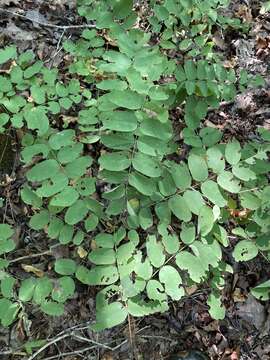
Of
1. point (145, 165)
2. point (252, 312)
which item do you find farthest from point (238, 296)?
point (145, 165)

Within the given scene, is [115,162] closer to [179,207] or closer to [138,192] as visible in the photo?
[138,192]

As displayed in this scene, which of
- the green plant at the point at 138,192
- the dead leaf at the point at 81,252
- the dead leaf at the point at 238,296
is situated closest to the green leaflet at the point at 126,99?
the green plant at the point at 138,192

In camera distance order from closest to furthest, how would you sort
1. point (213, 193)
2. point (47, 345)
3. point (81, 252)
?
point (213, 193) < point (47, 345) < point (81, 252)

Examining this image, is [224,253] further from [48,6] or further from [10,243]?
[48,6]

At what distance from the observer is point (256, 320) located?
9.70 feet

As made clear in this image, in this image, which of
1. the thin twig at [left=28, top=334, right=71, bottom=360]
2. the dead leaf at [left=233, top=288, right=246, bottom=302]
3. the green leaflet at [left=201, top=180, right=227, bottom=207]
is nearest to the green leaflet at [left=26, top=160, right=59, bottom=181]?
the green leaflet at [left=201, top=180, right=227, bottom=207]

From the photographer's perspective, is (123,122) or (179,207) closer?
(123,122)

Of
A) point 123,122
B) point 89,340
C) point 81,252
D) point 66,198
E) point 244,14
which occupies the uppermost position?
point 123,122

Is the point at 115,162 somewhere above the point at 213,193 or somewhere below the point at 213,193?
above

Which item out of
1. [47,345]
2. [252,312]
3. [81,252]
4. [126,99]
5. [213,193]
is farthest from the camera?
[252,312]

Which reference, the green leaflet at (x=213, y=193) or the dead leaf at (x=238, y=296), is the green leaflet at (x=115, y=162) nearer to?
the green leaflet at (x=213, y=193)

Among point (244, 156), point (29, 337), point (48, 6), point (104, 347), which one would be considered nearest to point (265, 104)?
point (244, 156)

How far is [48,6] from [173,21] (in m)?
1.19

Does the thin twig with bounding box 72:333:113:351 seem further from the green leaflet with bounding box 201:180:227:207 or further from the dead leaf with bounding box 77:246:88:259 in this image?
the green leaflet with bounding box 201:180:227:207
